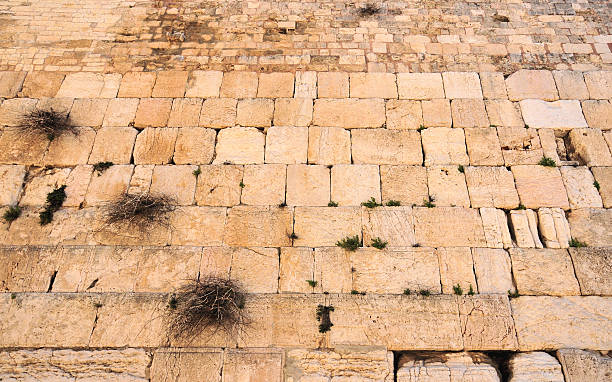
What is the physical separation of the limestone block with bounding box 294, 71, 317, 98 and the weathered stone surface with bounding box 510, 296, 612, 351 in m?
3.98

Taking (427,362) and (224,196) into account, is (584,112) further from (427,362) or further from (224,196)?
(224,196)

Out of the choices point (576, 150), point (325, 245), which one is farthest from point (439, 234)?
point (576, 150)

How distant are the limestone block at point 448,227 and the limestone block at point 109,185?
3980 mm

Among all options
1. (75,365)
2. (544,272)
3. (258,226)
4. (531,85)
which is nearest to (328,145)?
(258,226)

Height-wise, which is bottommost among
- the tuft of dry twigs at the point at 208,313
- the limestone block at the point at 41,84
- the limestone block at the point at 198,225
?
the tuft of dry twigs at the point at 208,313

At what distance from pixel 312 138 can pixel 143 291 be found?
3.01 meters

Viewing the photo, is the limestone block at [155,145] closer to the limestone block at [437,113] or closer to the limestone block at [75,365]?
the limestone block at [75,365]

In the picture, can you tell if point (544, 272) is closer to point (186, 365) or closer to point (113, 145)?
point (186, 365)

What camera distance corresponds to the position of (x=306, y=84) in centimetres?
585

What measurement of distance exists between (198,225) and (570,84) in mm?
6105

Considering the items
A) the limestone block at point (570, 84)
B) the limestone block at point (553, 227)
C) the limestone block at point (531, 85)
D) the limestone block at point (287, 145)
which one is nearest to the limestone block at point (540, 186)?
the limestone block at point (553, 227)

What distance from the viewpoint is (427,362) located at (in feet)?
13.3

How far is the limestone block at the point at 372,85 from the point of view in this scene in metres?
5.78

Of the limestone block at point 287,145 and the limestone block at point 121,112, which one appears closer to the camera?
the limestone block at point 287,145
